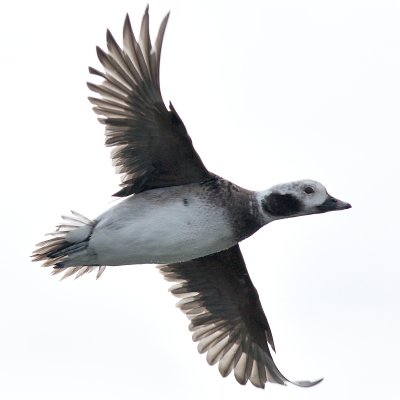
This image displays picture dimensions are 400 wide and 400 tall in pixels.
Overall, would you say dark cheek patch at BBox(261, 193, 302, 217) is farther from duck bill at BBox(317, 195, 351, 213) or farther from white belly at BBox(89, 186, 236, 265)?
white belly at BBox(89, 186, 236, 265)

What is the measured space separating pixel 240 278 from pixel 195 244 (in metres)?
1.75

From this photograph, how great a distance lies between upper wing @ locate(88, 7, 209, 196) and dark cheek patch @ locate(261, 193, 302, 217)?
0.65 meters

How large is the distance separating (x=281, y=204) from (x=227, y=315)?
209cm

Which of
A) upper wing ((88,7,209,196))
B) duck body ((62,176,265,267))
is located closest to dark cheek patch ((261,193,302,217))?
duck body ((62,176,265,267))

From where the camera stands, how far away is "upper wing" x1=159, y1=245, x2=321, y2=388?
46.7 feet

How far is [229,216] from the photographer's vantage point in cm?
1262

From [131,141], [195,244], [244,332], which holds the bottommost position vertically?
[244,332]

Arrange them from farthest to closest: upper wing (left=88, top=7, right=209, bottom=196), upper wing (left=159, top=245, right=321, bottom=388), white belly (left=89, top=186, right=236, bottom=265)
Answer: upper wing (left=159, top=245, right=321, bottom=388), white belly (left=89, top=186, right=236, bottom=265), upper wing (left=88, top=7, right=209, bottom=196)

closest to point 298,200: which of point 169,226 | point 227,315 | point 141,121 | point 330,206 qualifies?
point 330,206

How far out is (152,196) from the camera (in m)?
12.7

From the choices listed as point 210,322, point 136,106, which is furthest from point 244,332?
point 136,106

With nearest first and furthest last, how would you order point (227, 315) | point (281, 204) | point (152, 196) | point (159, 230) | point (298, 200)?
point (159, 230) → point (152, 196) → point (281, 204) → point (298, 200) → point (227, 315)

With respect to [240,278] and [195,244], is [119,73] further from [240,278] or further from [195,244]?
[240,278]

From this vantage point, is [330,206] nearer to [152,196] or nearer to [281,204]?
[281,204]
